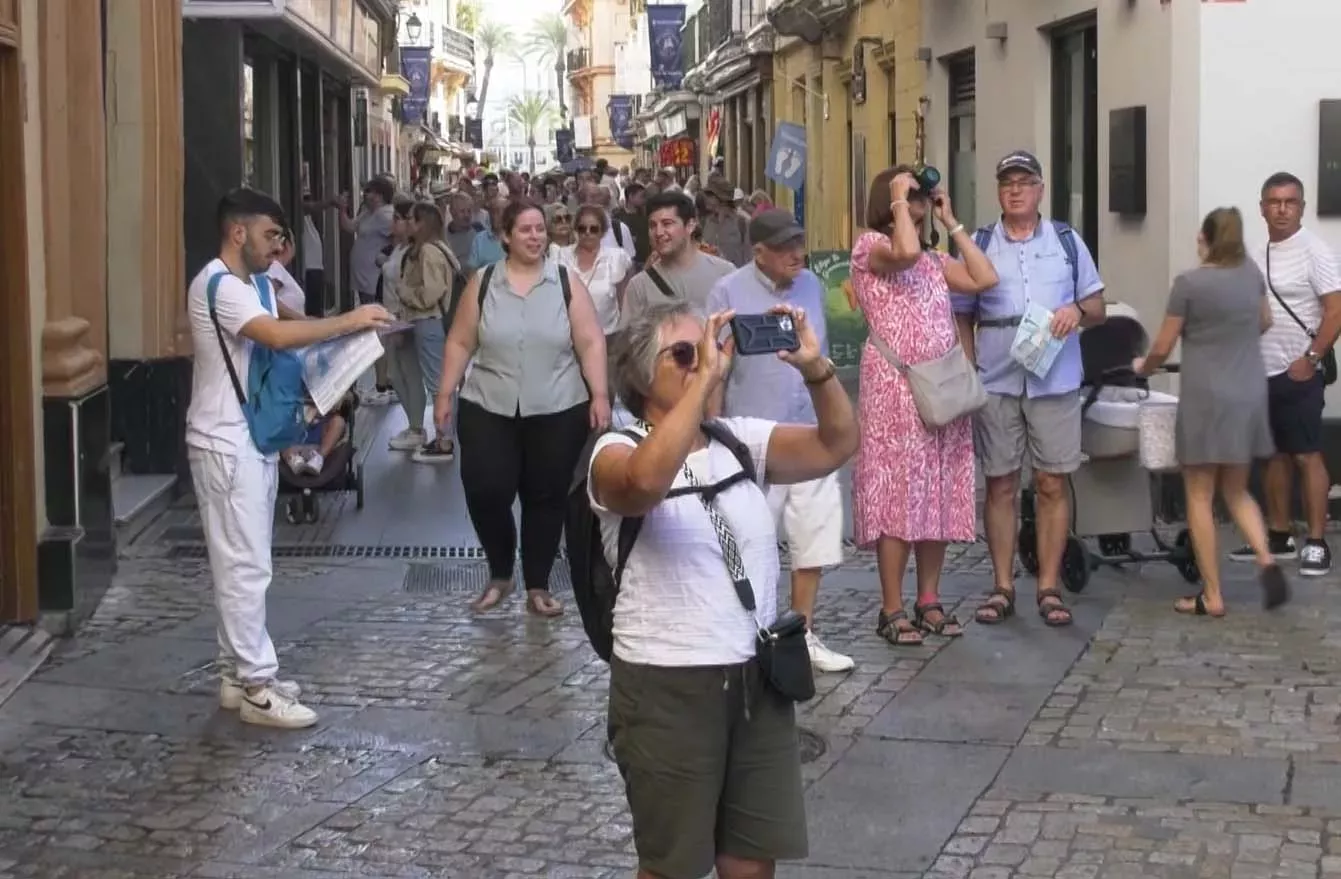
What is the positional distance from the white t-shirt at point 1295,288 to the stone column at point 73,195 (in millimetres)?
5506

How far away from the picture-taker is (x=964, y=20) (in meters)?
17.9

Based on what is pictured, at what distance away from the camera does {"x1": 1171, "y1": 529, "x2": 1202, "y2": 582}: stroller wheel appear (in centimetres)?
933

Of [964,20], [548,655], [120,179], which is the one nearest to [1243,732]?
[548,655]

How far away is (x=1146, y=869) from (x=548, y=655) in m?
3.21

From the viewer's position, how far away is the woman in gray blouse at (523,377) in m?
8.65

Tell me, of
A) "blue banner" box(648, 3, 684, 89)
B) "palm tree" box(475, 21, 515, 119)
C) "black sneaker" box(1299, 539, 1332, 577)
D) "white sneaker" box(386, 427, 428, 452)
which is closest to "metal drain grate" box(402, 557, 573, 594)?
"black sneaker" box(1299, 539, 1332, 577)

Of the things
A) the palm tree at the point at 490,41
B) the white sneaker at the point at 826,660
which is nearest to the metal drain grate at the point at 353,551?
the white sneaker at the point at 826,660

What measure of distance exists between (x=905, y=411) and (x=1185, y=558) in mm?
2098

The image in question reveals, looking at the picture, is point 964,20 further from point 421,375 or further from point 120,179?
point 120,179

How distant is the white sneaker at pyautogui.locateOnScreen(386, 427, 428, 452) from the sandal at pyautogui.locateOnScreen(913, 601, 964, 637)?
6692mm

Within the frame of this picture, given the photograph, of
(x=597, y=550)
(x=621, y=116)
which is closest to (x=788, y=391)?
(x=597, y=550)

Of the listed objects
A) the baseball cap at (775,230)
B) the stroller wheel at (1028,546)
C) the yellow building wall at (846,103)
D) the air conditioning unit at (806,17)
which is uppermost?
the air conditioning unit at (806,17)

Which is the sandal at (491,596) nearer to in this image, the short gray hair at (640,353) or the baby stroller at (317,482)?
the baby stroller at (317,482)

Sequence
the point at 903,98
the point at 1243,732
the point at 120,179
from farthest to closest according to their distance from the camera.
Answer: the point at 903,98, the point at 120,179, the point at 1243,732
